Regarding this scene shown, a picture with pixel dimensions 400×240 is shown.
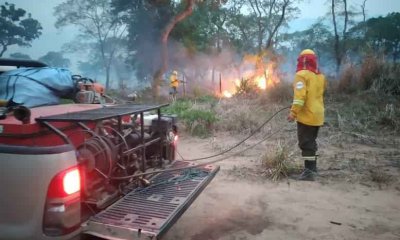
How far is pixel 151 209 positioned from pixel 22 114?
1134 millimetres

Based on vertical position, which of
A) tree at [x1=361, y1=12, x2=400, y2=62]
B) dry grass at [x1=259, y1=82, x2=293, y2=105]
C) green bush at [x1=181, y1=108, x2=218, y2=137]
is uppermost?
tree at [x1=361, y1=12, x2=400, y2=62]

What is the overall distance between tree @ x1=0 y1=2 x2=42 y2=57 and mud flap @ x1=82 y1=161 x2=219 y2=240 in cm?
2900

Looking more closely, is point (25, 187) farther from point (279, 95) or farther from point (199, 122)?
point (279, 95)

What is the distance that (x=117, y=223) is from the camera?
250cm

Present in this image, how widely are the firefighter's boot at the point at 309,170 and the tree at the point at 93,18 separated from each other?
31.6 meters

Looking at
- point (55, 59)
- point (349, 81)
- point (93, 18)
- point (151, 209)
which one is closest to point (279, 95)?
point (349, 81)

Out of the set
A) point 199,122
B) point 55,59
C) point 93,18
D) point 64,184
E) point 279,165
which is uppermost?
point 93,18

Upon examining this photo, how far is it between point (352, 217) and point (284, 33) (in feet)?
138

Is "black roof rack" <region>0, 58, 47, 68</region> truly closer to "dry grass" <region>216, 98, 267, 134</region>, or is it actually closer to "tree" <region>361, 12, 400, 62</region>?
"dry grass" <region>216, 98, 267, 134</region>

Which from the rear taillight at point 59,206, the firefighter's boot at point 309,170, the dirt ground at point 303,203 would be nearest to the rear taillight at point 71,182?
the rear taillight at point 59,206

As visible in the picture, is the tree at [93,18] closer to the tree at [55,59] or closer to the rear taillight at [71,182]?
the tree at [55,59]

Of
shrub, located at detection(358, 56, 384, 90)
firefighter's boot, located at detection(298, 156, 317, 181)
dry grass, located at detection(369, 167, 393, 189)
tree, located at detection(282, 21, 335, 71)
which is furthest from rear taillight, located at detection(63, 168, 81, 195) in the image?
tree, located at detection(282, 21, 335, 71)

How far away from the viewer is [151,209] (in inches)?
110

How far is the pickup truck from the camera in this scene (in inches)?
88.4
